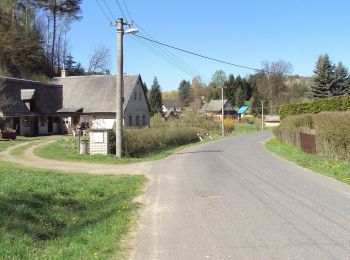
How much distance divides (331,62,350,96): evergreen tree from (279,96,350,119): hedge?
11218 mm

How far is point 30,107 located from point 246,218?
43279 millimetres

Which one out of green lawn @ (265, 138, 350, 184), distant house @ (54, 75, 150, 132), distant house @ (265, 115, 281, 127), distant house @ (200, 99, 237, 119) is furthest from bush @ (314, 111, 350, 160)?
distant house @ (200, 99, 237, 119)

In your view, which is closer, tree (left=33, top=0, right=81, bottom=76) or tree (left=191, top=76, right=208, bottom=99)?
tree (left=33, top=0, right=81, bottom=76)

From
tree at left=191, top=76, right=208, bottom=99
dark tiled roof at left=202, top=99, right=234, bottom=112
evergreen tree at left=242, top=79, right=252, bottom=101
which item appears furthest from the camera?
tree at left=191, top=76, right=208, bottom=99

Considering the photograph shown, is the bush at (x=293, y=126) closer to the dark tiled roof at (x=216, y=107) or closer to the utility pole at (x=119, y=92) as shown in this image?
the utility pole at (x=119, y=92)

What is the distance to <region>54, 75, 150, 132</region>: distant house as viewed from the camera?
55.1m

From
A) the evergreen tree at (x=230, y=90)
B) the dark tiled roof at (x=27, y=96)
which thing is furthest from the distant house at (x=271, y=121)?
the dark tiled roof at (x=27, y=96)

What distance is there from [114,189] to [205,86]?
17432 centimetres

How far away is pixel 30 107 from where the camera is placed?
49.5m

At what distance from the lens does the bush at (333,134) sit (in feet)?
65.6

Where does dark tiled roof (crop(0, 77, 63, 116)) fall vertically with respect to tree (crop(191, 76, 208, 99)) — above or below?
below

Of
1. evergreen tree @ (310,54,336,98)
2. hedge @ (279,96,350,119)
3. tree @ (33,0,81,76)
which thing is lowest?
hedge @ (279,96,350,119)

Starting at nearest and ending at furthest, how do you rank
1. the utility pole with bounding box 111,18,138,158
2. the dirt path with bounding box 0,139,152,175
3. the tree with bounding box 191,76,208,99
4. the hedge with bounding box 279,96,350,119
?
the dirt path with bounding box 0,139,152,175 < the utility pole with bounding box 111,18,138,158 < the hedge with bounding box 279,96,350,119 < the tree with bounding box 191,76,208,99

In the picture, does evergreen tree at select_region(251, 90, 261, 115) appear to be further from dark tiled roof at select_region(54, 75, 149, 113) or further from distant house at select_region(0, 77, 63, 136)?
distant house at select_region(0, 77, 63, 136)
